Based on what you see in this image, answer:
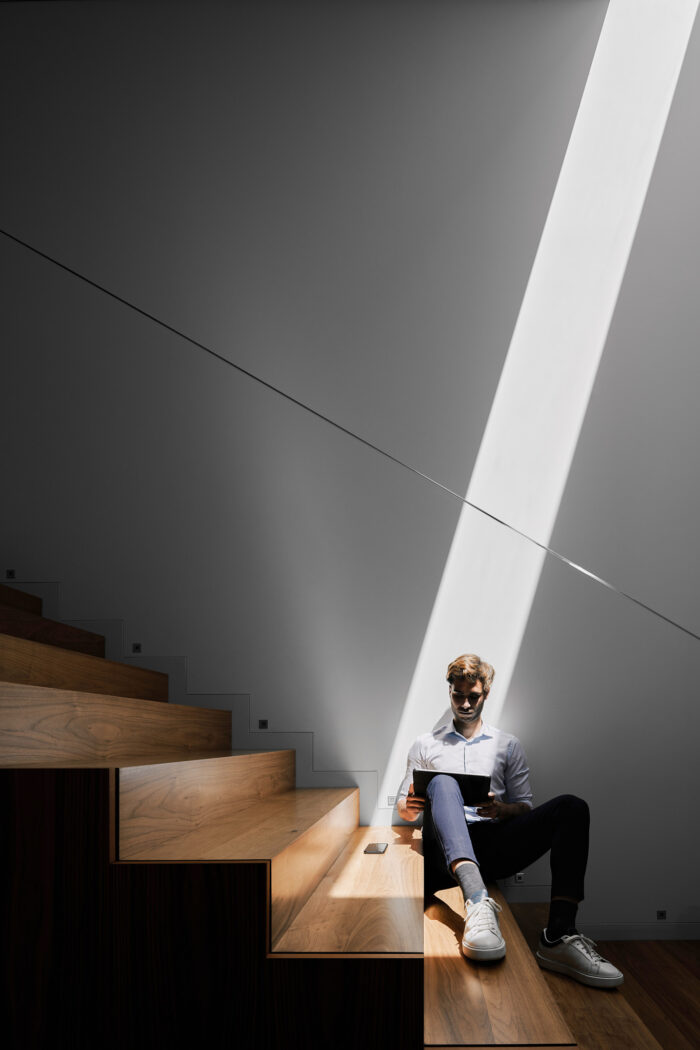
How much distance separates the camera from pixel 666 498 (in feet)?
10.3

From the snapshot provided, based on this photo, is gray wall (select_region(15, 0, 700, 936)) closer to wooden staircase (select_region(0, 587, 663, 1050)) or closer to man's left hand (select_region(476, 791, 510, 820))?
man's left hand (select_region(476, 791, 510, 820))

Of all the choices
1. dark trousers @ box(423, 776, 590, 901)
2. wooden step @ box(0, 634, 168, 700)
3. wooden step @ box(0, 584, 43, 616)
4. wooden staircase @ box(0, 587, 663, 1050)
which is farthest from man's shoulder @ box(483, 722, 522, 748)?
wooden step @ box(0, 584, 43, 616)

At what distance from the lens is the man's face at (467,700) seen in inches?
109

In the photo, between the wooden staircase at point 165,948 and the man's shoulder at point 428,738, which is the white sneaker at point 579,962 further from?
the man's shoulder at point 428,738

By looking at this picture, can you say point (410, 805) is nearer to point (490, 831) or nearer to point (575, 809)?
point (490, 831)

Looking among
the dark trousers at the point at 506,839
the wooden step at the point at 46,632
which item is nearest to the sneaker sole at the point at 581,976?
the dark trousers at the point at 506,839

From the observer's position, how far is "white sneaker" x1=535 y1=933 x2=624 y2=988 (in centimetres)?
202

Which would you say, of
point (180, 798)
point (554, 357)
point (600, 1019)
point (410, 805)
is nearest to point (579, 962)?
point (600, 1019)

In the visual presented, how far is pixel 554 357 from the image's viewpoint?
10.6 feet

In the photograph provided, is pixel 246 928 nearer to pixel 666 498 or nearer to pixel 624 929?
pixel 624 929

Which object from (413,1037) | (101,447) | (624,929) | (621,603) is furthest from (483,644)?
(413,1037)

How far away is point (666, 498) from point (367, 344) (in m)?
1.26

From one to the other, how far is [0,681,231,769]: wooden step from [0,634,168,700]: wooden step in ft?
0.48

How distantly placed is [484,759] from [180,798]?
4.34 feet
